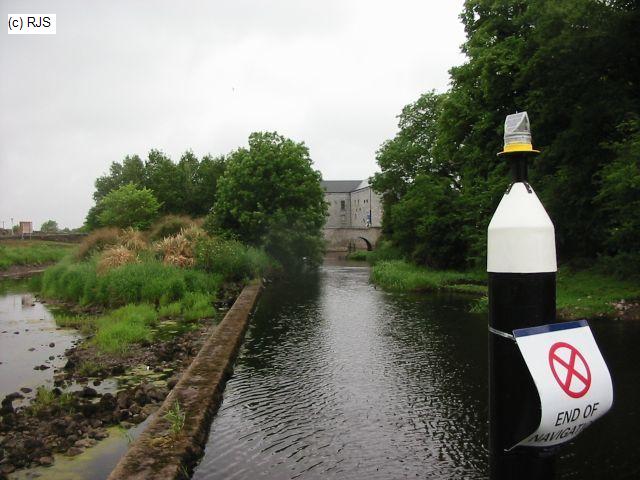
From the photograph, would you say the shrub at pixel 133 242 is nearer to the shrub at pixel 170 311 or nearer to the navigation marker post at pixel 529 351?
the shrub at pixel 170 311

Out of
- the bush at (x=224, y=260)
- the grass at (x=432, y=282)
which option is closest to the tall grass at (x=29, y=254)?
the bush at (x=224, y=260)

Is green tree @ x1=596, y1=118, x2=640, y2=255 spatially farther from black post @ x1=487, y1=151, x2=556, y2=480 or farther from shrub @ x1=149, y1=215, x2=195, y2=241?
shrub @ x1=149, y1=215, x2=195, y2=241

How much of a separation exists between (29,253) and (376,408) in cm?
3788

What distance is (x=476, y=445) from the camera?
199 inches

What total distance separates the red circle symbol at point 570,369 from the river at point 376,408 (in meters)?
3.06

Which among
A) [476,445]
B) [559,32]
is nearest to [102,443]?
[476,445]

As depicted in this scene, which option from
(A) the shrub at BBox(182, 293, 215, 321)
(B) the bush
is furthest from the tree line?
(A) the shrub at BBox(182, 293, 215, 321)

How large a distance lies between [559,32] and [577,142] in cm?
335

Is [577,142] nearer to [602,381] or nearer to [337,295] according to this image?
[337,295]

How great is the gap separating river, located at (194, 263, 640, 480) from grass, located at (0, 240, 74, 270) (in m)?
29.9

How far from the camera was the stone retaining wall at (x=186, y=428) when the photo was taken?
403 cm

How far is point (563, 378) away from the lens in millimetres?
1701

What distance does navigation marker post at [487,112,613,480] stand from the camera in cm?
171

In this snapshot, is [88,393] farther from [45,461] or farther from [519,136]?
[519,136]
